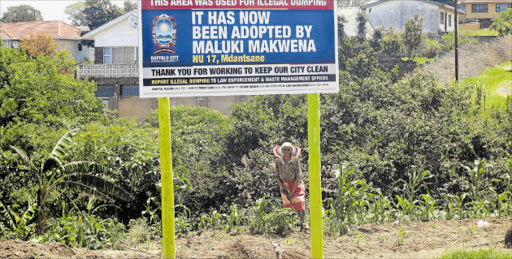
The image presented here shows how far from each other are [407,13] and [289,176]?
4463 cm

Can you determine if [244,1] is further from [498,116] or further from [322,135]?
[498,116]

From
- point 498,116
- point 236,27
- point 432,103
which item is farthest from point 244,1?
point 498,116

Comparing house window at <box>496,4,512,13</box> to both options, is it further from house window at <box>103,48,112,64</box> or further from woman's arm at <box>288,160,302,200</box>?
woman's arm at <box>288,160,302,200</box>

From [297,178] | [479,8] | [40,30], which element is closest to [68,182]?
[297,178]

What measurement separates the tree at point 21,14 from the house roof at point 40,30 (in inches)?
625

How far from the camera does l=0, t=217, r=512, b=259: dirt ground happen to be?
26.0 feet

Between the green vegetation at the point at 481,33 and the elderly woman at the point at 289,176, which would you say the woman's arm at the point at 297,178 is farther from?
the green vegetation at the point at 481,33

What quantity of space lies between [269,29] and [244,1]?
36 cm

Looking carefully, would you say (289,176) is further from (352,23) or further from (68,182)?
(352,23)

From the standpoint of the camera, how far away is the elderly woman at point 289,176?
11.0 meters

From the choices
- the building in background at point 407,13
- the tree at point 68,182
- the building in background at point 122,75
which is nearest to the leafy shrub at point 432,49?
the building in background at point 407,13

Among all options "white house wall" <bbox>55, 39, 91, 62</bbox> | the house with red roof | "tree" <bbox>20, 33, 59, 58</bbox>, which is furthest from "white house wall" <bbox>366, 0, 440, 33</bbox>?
"tree" <bbox>20, 33, 59, 58</bbox>

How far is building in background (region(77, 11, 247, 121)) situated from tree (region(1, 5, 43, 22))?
32.4m

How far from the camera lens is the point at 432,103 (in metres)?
16.6
